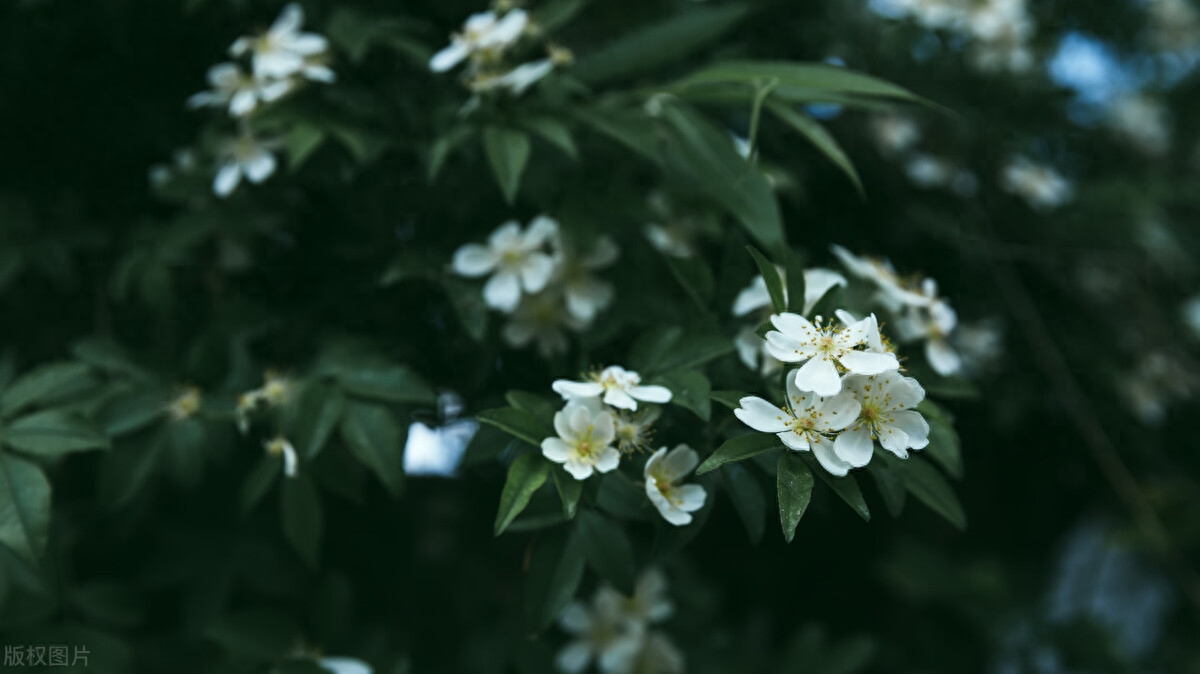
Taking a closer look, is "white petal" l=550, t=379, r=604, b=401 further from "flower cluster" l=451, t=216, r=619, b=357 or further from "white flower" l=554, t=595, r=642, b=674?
"white flower" l=554, t=595, r=642, b=674

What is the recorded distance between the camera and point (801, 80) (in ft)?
3.91

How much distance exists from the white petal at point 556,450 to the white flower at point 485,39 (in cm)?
61

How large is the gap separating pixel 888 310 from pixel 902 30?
1.03 metres

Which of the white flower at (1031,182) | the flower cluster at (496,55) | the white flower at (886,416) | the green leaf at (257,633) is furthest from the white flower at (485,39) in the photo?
the white flower at (1031,182)

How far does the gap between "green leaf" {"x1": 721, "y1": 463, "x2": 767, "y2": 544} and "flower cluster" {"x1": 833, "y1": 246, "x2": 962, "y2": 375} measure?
0.31m

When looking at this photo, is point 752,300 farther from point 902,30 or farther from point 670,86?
point 902,30

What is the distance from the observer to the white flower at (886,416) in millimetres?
843

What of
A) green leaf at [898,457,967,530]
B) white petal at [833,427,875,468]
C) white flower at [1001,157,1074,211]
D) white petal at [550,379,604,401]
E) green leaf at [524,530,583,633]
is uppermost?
white petal at [550,379,604,401]

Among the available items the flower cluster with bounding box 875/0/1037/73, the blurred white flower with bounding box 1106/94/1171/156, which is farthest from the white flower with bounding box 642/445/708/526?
the blurred white flower with bounding box 1106/94/1171/156

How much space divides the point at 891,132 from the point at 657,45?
0.94 metres

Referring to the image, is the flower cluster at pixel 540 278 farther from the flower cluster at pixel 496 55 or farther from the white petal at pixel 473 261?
the flower cluster at pixel 496 55

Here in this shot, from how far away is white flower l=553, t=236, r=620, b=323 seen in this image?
125 centimetres

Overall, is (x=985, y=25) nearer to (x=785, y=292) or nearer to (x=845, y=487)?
(x=785, y=292)

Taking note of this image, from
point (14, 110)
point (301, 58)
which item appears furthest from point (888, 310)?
point (14, 110)
